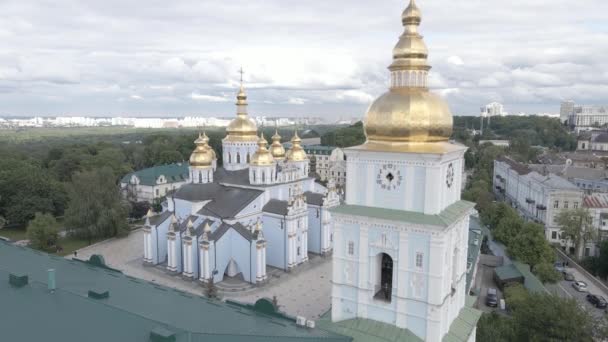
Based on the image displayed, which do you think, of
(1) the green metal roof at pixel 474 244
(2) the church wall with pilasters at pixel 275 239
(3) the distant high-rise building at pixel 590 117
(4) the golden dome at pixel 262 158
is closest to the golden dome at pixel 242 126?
(4) the golden dome at pixel 262 158

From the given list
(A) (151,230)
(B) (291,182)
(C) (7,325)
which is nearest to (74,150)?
(A) (151,230)

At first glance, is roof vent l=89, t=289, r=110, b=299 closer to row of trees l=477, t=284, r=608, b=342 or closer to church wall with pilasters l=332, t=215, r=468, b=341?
church wall with pilasters l=332, t=215, r=468, b=341

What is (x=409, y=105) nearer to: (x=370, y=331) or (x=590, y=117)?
(x=370, y=331)

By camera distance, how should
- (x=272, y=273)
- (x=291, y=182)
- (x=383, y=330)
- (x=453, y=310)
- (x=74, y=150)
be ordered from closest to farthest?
(x=383, y=330), (x=453, y=310), (x=272, y=273), (x=291, y=182), (x=74, y=150)

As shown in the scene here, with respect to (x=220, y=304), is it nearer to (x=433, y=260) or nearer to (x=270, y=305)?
(x=270, y=305)

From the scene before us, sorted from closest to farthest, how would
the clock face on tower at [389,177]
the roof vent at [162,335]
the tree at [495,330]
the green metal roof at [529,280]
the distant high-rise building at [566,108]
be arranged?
the roof vent at [162,335], the clock face on tower at [389,177], the tree at [495,330], the green metal roof at [529,280], the distant high-rise building at [566,108]

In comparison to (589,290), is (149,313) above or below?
above

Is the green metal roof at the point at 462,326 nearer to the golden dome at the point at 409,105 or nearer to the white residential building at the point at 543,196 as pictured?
the golden dome at the point at 409,105
